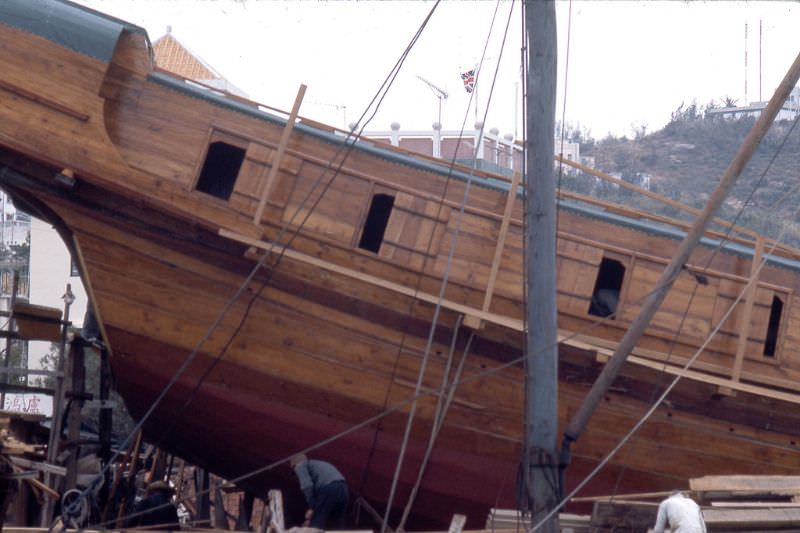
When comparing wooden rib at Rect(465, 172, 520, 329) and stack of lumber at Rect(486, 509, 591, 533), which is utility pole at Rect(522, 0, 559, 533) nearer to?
stack of lumber at Rect(486, 509, 591, 533)

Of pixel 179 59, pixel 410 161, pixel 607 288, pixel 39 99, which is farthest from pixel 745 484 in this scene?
pixel 179 59

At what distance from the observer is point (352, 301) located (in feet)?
33.1

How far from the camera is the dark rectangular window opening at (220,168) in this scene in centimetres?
1088

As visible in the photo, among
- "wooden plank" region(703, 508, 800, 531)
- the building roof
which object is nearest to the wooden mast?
"wooden plank" region(703, 508, 800, 531)

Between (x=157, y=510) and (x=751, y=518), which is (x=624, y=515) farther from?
(x=157, y=510)

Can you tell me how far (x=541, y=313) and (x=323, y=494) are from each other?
8.36 feet

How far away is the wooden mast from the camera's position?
708 centimetres

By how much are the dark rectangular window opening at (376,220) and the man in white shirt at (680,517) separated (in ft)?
14.7

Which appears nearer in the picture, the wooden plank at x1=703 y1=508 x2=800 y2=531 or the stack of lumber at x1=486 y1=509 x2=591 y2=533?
the wooden plank at x1=703 y1=508 x2=800 y2=531

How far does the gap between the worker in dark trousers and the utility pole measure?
1999mm

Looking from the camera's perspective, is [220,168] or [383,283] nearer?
[383,283]

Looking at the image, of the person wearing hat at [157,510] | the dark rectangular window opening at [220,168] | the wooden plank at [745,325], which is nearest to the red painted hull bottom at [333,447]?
the person wearing hat at [157,510]

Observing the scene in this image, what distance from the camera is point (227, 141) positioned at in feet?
33.9

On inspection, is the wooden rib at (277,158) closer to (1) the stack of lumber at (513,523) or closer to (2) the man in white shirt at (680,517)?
(1) the stack of lumber at (513,523)
